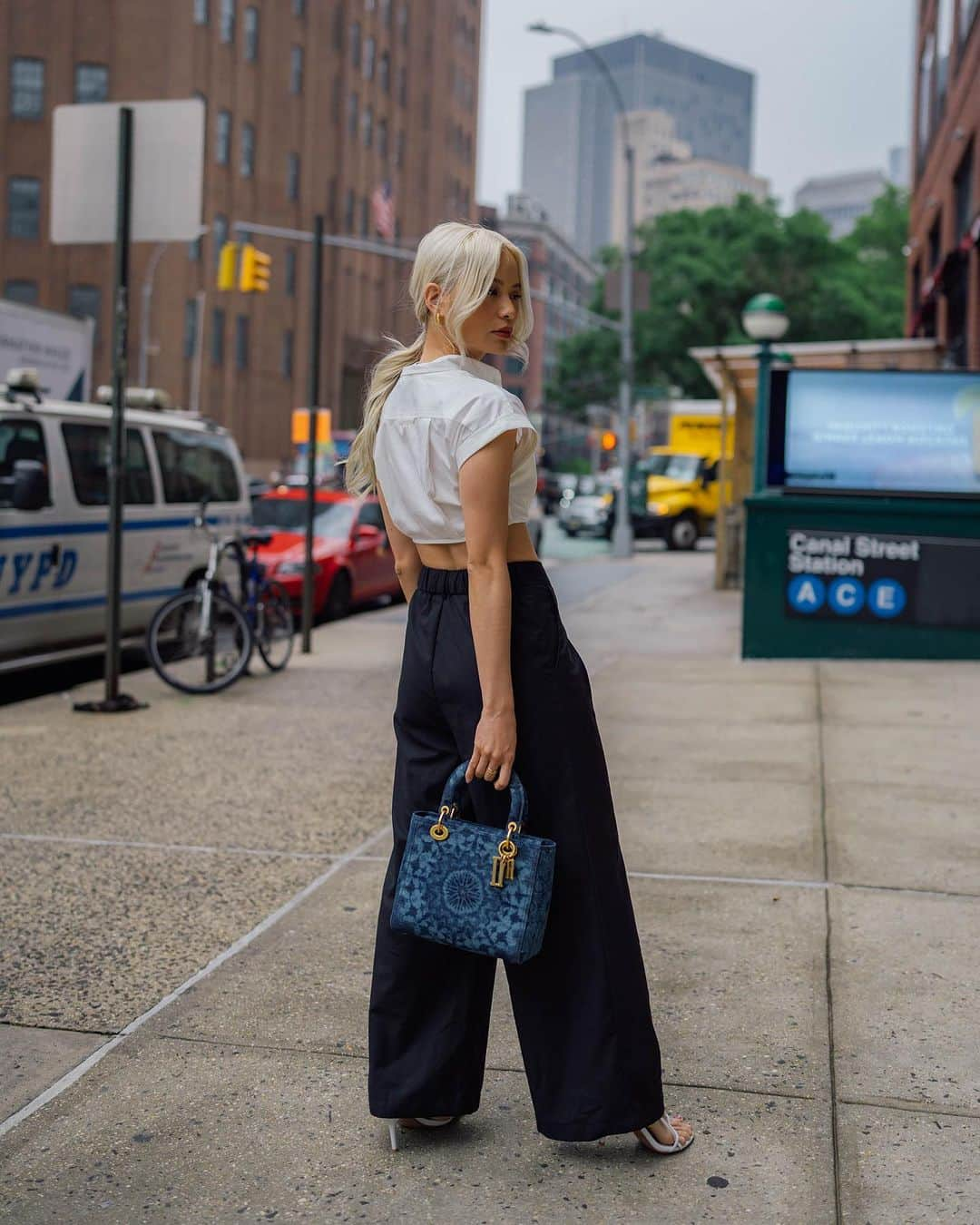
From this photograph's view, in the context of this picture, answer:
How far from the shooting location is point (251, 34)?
186ft

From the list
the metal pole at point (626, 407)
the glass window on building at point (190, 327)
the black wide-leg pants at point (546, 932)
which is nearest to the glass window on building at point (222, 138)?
the glass window on building at point (190, 327)

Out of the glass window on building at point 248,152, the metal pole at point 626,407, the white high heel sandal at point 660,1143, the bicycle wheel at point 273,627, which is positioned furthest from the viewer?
the glass window on building at point 248,152

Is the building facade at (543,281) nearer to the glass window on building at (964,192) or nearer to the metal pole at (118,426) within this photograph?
the glass window on building at (964,192)

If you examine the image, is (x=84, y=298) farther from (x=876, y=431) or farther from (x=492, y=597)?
(x=492, y=597)

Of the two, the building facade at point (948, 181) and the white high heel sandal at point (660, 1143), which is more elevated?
the building facade at point (948, 181)

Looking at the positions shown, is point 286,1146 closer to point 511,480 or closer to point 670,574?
point 511,480

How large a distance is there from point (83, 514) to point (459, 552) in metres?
7.97

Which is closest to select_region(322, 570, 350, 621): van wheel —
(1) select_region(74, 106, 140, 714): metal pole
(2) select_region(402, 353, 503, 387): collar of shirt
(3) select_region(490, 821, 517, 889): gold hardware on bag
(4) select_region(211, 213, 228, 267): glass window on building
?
(1) select_region(74, 106, 140, 714): metal pole

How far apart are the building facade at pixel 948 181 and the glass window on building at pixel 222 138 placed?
103 feet

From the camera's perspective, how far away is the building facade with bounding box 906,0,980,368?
18.8 meters

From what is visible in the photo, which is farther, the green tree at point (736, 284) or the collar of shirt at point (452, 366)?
the green tree at point (736, 284)

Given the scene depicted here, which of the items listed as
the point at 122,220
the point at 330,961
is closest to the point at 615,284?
the point at 122,220

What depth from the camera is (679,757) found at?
7.45m

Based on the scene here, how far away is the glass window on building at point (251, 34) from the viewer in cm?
5609
